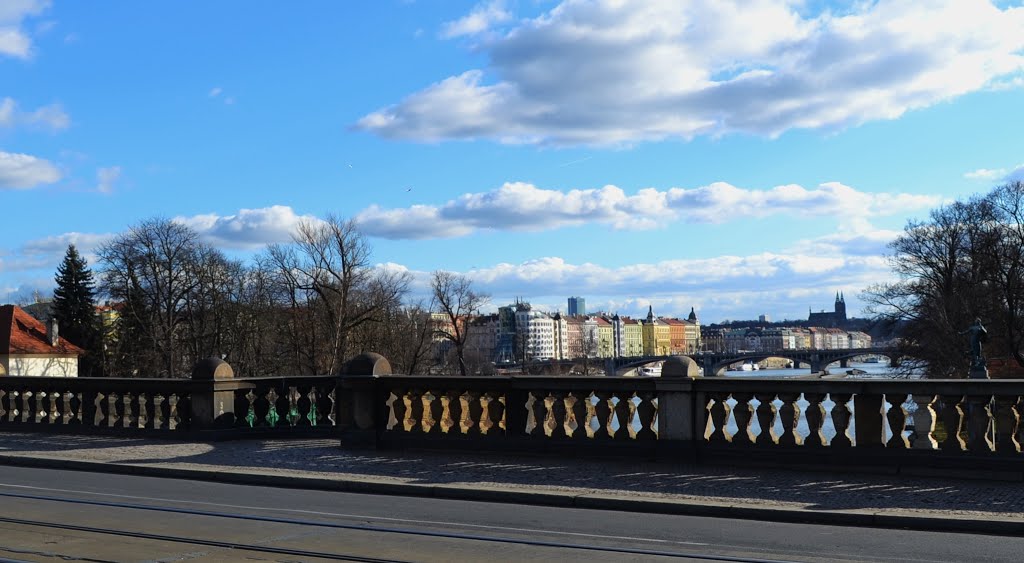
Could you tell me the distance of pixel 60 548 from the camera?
26.3ft

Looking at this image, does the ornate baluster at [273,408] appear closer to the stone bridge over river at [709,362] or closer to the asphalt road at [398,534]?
the asphalt road at [398,534]

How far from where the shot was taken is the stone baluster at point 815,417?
1157 centimetres

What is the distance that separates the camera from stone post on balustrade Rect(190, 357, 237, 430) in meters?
16.4

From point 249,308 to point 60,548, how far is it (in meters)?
63.2

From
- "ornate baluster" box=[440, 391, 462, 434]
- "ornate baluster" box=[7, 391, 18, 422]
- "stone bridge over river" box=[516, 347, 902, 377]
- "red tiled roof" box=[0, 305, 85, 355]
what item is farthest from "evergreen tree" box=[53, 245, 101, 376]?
"ornate baluster" box=[440, 391, 462, 434]

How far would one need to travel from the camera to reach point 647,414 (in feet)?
41.5

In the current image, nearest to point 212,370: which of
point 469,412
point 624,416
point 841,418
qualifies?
point 469,412

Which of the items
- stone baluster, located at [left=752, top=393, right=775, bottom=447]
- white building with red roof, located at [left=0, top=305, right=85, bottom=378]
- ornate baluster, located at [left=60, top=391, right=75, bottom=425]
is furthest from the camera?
white building with red roof, located at [left=0, top=305, right=85, bottom=378]

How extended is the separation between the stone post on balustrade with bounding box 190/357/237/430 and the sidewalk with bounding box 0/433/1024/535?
2.77ft

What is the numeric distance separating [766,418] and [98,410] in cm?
1166

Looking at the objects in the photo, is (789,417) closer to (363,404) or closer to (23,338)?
(363,404)

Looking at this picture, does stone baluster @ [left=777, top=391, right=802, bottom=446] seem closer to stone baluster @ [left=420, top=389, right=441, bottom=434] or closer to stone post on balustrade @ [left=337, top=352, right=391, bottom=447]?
stone baluster @ [left=420, top=389, right=441, bottom=434]

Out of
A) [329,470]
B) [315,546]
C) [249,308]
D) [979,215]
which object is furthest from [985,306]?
[315,546]

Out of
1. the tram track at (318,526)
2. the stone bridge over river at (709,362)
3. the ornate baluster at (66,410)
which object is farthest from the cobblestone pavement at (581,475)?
the stone bridge over river at (709,362)
